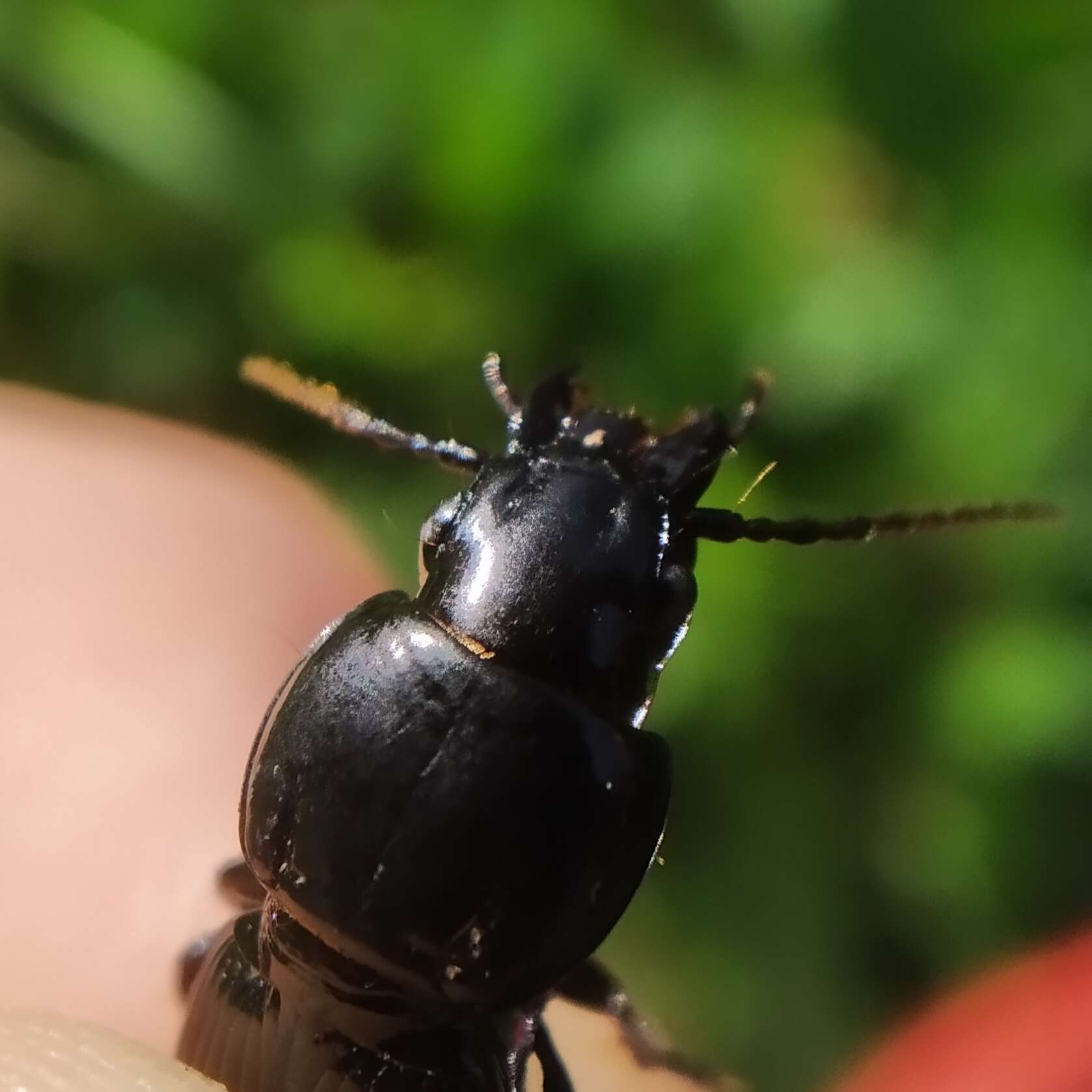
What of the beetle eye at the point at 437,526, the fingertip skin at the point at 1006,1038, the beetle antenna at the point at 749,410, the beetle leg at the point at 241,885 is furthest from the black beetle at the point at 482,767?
the fingertip skin at the point at 1006,1038

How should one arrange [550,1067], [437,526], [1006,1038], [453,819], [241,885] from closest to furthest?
[453,819] → [437,526] → [550,1067] → [241,885] → [1006,1038]

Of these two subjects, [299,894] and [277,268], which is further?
[277,268]

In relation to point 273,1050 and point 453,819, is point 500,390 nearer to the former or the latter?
point 453,819

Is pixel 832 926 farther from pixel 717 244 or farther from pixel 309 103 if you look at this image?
pixel 309 103

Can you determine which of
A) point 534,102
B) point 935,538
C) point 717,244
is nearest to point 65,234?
point 534,102

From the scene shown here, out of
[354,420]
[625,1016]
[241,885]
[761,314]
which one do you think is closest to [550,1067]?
[625,1016]

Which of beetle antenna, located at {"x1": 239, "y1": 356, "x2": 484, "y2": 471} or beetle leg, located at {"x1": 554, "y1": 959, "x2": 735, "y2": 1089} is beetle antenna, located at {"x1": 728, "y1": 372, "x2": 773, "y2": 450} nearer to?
beetle antenna, located at {"x1": 239, "y1": 356, "x2": 484, "y2": 471}
